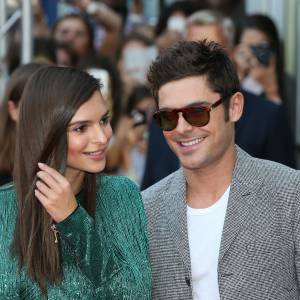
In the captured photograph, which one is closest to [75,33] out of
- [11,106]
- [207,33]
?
[207,33]

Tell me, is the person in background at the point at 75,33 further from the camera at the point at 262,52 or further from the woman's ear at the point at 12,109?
the woman's ear at the point at 12,109

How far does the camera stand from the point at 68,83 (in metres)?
3.38

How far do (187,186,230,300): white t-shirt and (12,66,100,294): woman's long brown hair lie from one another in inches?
21.2

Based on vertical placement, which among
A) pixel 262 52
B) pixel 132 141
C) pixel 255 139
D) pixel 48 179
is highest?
pixel 262 52

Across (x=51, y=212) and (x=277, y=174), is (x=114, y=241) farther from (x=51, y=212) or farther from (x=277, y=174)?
(x=277, y=174)

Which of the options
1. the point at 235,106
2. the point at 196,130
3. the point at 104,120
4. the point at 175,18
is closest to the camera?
the point at 104,120

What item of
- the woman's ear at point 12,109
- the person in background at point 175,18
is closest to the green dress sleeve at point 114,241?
the woman's ear at point 12,109

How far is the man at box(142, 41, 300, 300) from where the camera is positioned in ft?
11.3

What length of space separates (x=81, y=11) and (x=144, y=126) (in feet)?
9.93

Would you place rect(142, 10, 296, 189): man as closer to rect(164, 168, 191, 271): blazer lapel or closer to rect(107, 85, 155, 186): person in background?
rect(107, 85, 155, 186): person in background

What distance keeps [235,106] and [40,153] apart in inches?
35.2

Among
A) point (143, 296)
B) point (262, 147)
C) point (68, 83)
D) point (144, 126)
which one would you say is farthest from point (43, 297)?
point (144, 126)

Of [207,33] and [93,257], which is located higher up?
[207,33]

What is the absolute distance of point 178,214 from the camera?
3633mm
